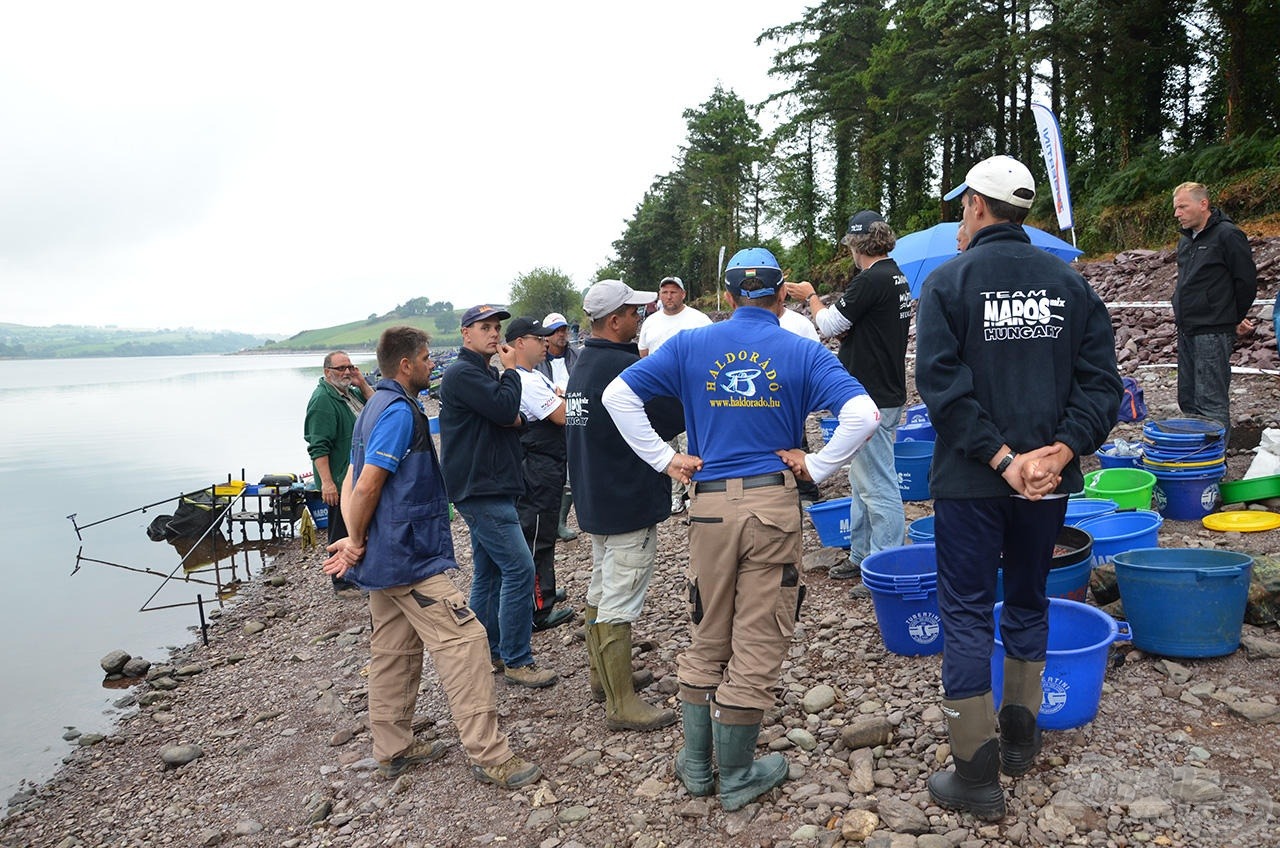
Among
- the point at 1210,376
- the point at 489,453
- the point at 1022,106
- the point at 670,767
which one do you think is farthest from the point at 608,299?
the point at 1022,106

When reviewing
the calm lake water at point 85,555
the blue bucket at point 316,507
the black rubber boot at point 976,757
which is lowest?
the calm lake water at point 85,555

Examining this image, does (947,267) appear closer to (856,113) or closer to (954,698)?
(954,698)

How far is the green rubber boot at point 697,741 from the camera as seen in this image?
3.32 metres

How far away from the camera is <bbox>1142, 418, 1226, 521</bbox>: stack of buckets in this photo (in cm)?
→ 569

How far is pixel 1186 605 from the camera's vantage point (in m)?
3.75

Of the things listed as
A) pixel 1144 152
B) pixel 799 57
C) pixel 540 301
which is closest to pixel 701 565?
pixel 1144 152

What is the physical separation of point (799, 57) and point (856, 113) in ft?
→ 13.1

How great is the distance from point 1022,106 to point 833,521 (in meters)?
26.7

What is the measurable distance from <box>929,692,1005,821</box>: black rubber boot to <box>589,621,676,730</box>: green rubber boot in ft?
5.18

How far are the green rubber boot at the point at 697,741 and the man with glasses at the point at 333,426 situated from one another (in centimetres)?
490

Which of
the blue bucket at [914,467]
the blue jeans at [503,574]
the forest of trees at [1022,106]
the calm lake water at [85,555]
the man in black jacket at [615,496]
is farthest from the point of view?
the forest of trees at [1022,106]

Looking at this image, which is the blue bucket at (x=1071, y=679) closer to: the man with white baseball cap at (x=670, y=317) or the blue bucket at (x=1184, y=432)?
the blue bucket at (x=1184, y=432)

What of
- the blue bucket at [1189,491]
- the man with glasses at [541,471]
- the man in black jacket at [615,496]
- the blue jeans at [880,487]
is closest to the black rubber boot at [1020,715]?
the man in black jacket at [615,496]

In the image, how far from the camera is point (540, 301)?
10612 centimetres
